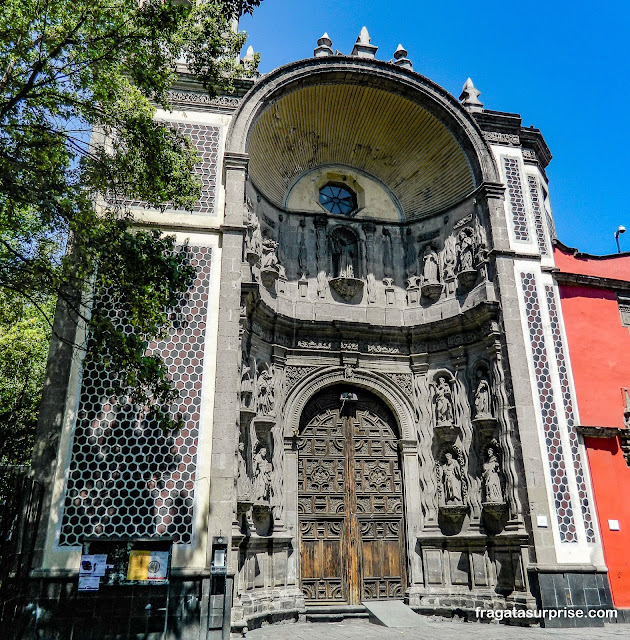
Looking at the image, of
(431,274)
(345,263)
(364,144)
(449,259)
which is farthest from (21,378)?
(449,259)

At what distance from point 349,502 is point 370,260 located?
593cm

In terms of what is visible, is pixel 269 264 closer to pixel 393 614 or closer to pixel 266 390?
pixel 266 390

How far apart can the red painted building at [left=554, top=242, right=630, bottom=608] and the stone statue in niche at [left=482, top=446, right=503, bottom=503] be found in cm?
178

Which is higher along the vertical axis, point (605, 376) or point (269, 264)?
point (269, 264)

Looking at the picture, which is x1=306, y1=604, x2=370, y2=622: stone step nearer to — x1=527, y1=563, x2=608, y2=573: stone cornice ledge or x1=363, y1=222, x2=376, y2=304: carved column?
x1=527, y1=563, x2=608, y2=573: stone cornice ledge

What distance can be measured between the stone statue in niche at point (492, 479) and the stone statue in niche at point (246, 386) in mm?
4902

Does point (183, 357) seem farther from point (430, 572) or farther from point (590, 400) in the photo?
point (590, 400)

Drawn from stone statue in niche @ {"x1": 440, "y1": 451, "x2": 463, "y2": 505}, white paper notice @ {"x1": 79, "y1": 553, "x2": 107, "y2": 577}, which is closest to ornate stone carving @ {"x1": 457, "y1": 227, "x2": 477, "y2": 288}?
stone statue in niche @ {"x1": 440, "y1": 451, "x2": 463, "y2": 505}

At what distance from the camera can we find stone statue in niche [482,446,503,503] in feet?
38.1

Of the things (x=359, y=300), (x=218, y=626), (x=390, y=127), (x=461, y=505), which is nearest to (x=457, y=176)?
(x=390, y=127)

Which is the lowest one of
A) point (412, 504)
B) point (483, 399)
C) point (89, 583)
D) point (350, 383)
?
point (89, 583)

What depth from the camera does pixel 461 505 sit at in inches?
A: 482

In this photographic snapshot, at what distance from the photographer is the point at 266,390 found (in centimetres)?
1259

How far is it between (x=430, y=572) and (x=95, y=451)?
23.5 feet
